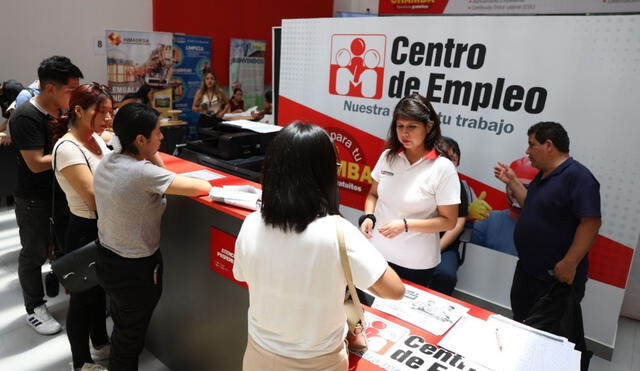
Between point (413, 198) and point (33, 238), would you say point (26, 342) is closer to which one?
point (33, 238)

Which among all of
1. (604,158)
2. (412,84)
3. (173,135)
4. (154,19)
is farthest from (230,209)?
(154,19)

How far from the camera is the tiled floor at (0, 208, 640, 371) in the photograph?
8.11 ft

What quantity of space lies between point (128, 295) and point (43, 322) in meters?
1.40

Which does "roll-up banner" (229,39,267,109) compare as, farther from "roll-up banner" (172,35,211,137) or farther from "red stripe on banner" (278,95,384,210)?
"red stripe on banner" (278,95,384,210)

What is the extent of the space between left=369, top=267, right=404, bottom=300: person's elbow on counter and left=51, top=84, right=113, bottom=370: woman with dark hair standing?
145 centimetres

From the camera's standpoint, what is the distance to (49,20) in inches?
218

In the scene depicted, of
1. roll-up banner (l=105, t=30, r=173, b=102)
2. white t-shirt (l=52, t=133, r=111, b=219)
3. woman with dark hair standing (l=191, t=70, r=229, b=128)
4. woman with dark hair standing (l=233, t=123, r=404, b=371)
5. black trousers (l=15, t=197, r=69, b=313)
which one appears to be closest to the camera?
woman with dark hair standing (l=233, t=123, r=404, b=371)

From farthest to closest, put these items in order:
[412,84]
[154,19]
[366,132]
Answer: [154,19], [366,132], [412,84]

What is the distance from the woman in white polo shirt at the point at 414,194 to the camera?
2.00 metres

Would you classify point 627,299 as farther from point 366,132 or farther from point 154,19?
point 154,19

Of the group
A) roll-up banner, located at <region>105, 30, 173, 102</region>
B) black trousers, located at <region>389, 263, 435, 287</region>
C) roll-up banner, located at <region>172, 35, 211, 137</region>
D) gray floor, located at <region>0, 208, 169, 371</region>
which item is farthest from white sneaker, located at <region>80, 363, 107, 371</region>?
roll-up banner, located at <region>172, 35, 211, 137</region>

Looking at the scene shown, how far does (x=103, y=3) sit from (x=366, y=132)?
4.71m

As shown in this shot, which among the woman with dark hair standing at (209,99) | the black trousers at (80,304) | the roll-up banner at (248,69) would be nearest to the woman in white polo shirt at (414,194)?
the black trousers at (80,304)

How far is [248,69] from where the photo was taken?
8062 mm
